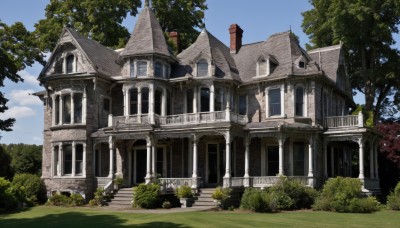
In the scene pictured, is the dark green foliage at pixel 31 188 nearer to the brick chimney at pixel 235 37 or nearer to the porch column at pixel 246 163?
the porch column at pixel 246 163

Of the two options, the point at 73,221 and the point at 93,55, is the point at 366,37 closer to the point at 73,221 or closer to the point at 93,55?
the point at 93,55

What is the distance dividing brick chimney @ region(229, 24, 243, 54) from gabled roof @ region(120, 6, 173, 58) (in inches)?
253

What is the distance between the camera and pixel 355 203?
25.6 metres

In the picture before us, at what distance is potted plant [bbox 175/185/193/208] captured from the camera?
A: 1104 inches

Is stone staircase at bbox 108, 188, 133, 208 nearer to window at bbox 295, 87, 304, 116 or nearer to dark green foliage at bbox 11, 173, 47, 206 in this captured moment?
dark green foliage at bbox 11, 173, 47, 206

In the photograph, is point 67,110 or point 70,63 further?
point 70,63

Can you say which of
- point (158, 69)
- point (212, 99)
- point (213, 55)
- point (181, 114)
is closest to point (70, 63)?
point (158, 69)

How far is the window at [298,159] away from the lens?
105 feet

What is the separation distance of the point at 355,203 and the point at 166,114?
13.6 m

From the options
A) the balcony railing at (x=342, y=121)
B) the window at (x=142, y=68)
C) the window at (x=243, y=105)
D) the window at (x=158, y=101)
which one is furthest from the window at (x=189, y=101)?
the balcony railing at (x=342, y=121)

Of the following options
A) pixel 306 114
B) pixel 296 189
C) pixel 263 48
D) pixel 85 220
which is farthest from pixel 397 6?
pixel 85 220

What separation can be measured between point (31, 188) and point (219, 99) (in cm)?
1352

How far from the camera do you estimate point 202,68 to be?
33500mm

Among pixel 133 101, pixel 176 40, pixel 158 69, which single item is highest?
pixel 176 40
